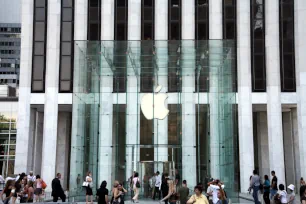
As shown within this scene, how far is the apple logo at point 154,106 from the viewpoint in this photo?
1185 inches

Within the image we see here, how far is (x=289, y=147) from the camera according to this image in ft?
160

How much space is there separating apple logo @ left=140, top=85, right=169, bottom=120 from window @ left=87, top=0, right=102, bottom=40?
1628cm

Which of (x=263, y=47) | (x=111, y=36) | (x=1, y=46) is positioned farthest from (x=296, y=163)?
(x=1, y=46)

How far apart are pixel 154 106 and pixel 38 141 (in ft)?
69.8

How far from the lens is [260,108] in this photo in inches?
1844

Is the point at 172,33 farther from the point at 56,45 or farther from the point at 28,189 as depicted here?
the point at 28,189

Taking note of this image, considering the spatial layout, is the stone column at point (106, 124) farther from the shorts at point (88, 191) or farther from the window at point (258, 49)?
the window at point (258, 49)

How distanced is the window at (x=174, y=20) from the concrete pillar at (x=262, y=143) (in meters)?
10.9

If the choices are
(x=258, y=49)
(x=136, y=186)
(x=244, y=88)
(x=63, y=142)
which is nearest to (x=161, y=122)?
(x=136, y=186)

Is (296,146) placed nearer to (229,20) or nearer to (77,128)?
(229,20)

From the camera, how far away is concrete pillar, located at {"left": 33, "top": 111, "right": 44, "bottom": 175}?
157 feet

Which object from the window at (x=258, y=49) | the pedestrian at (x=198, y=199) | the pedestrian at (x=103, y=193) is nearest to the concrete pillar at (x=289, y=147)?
the window at (x=258, y=49)

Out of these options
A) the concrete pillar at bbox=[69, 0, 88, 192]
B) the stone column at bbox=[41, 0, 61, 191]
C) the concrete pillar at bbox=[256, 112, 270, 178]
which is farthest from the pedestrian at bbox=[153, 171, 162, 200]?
the concrete pillar at bbox=[256, 112, 270, 178]

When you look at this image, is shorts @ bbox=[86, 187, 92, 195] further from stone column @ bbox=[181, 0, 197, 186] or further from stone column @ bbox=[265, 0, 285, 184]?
stone column @ bbox=[265, 0, 285, 184]
